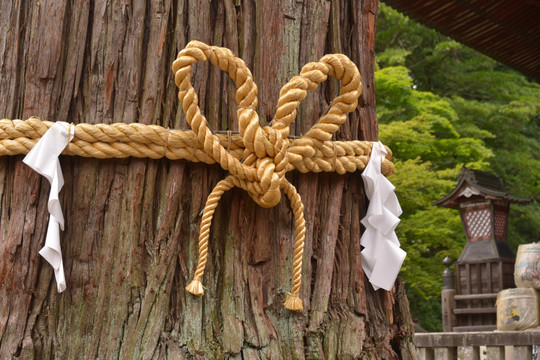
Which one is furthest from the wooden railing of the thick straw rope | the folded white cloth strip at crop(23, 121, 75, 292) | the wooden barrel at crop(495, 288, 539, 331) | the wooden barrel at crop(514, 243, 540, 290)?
the folded white cloth strip at crop(23, 121, 75, 292)

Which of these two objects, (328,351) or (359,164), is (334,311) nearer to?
(328,351)

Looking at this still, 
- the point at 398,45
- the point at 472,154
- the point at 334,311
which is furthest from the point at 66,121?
the point at 398,45

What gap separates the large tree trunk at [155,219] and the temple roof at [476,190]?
6.33m

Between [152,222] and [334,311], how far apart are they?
38 cm

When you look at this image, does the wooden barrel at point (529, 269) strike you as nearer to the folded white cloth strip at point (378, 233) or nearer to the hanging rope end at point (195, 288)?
the folded white cloth strip at point (378, 233)

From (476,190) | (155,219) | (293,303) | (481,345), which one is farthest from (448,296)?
(155,219)

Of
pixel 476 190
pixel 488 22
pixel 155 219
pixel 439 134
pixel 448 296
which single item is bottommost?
pixel 155 219

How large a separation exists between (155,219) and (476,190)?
21.6 feet

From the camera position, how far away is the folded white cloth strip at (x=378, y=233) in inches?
51.7

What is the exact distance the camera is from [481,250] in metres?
7.51

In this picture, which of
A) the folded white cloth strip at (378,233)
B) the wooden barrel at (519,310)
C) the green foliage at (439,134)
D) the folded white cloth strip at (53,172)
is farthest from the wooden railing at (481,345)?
the folded white cloth strip at (53,172)

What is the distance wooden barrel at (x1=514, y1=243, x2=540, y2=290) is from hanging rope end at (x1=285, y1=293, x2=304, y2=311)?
16.3 feet

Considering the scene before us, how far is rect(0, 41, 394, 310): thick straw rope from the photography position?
1107 millimetres

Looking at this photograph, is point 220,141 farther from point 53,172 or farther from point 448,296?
point 448,296
